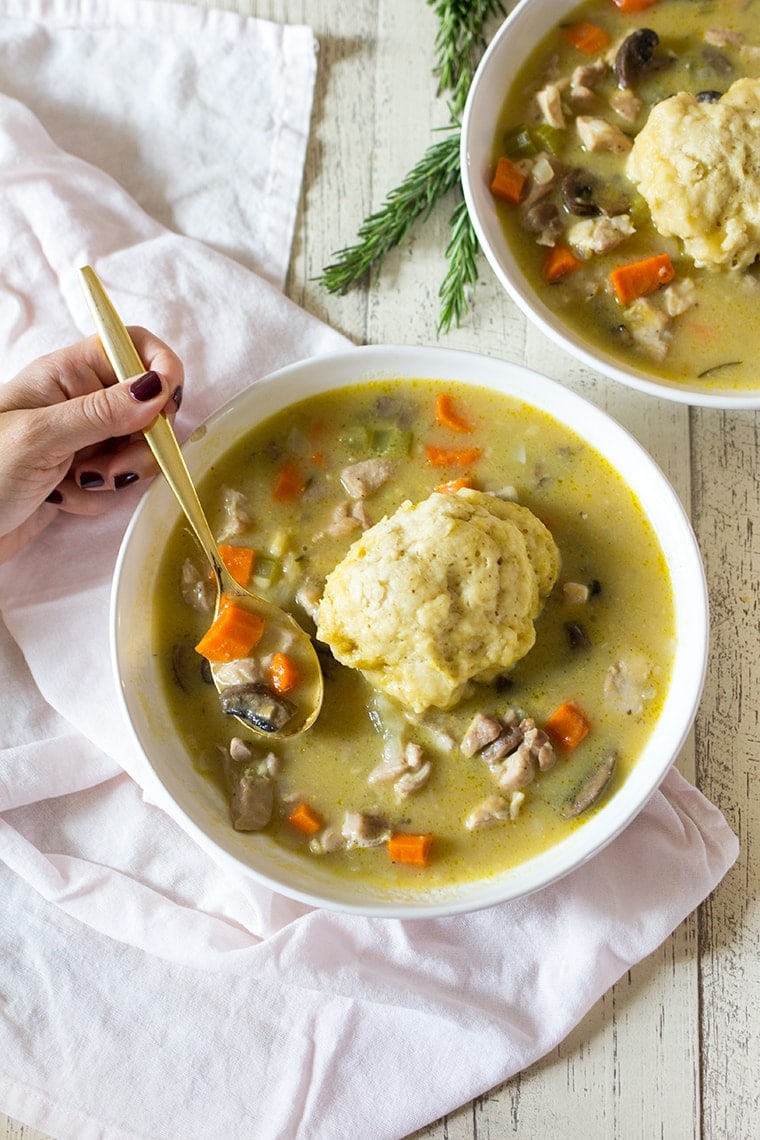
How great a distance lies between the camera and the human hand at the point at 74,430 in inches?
142

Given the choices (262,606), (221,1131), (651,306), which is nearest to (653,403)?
(651,306)

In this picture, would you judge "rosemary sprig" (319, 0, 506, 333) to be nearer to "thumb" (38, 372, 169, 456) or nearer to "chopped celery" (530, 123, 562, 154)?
"chopped celery" (530, 123, 562, 154)

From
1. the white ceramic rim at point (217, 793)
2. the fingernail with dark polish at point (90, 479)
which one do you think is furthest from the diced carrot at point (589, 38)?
the fingernail with dark polish at point (90, 479)

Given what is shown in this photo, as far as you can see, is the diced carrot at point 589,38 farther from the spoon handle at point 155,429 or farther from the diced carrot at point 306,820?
the diced carrot at point 306,820

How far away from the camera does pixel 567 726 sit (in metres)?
3.60

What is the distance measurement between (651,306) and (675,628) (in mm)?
1046

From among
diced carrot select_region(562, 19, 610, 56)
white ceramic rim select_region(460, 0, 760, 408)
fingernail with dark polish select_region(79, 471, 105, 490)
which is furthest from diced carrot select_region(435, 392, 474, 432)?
diced carrot select_region(562, 19, 610, 56)

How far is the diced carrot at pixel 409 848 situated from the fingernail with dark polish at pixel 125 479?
1.40 meters

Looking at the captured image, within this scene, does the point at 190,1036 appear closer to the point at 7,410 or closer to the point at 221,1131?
the point at 221,1131

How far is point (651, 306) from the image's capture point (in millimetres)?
3887

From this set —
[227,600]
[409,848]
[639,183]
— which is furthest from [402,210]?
[409,848]

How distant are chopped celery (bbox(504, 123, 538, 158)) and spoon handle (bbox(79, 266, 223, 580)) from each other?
142cm

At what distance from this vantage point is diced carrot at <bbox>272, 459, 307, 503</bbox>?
12.6 ft

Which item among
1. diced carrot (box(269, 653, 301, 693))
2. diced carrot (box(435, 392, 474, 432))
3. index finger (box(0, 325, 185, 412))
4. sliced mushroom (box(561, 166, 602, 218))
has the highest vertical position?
sliced mushroom (box(561, 166, 602, 218))
